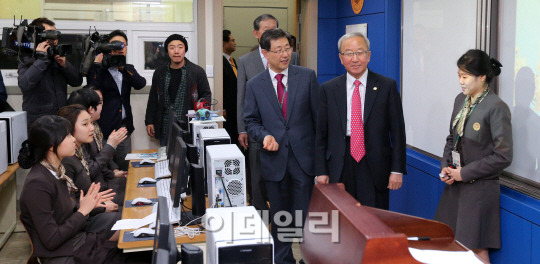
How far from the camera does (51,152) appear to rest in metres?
2.61

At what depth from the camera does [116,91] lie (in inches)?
187

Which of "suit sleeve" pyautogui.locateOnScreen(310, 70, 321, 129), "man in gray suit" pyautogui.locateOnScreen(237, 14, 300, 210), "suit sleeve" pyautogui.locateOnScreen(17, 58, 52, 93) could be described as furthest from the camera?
"suit sleeve" pyautogui.locateOnScreen(17, 58, 52, 93)

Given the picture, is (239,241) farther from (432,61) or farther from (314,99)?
(432,61)

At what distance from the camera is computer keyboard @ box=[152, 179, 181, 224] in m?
2.54

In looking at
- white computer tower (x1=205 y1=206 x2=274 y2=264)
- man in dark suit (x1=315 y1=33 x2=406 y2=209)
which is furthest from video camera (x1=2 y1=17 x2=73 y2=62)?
white computer tower (x1=205 y1=206 x2=274 y2=264)

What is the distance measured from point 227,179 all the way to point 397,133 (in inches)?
40.3

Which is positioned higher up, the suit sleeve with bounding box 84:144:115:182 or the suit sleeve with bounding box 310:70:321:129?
the suit sleeve with bounding box 310:70:321:129

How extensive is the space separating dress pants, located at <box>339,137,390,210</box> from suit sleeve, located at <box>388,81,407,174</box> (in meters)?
0.15

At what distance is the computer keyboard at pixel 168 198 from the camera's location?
8.35ft

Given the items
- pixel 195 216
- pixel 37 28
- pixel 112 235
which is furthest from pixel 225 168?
pixel 37 28

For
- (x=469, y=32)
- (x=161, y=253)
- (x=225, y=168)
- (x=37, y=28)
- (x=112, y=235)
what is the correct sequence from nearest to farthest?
(x=161, y=253)
(x=225, y=168)
(x=112, y=235)
(x=469, y=32)
(x=37, y=28)

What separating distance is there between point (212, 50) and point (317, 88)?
2.44 metres

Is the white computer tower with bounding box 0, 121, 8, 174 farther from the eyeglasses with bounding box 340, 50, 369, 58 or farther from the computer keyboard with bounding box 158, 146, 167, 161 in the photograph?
the eyeglasses with bounding box 340, 50, 369, 58

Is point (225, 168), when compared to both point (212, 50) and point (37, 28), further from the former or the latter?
point (212, 50)
